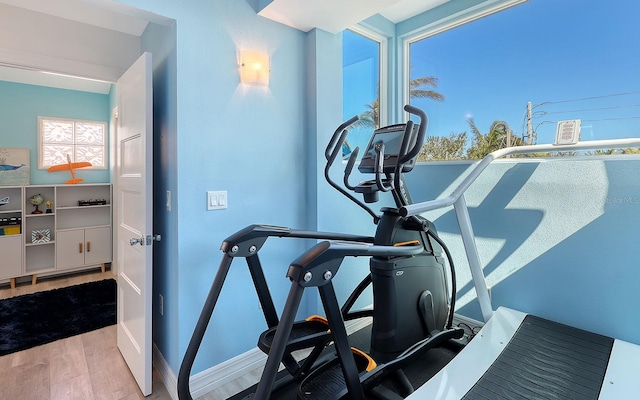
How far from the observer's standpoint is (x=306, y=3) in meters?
1.95

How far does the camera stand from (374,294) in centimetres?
188

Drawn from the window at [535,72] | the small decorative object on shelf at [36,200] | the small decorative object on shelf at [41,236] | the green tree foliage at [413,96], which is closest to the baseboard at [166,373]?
the green tree foliage at [413,96]

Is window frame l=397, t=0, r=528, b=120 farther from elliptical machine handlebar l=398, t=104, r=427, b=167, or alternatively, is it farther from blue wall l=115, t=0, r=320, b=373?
elliptical machine handlebar l=398, t=104, r=427, b=167

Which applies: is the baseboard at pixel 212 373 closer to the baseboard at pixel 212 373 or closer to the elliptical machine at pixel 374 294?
the baseboard at pixel 212 373

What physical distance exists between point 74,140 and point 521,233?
552cm

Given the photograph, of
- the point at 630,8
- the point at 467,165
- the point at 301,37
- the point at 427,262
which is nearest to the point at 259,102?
the point at 301,37

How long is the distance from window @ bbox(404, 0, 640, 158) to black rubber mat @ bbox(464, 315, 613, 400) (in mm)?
1284

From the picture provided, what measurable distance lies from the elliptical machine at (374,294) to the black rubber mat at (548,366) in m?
0.37

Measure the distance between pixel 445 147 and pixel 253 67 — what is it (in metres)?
1.74

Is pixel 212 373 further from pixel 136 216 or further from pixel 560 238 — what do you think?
pixel 560 238

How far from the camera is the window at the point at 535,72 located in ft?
6.48

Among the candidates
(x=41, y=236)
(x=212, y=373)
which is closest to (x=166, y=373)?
(x=212, y=373)

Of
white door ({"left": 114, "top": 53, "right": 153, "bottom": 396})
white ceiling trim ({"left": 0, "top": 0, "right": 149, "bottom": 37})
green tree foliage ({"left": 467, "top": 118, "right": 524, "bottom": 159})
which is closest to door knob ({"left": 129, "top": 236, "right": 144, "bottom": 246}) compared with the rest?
white door ({"left": 114, "top": 53, "right": 153, "bottom": 396})

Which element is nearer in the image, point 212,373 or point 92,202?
point 212,373
